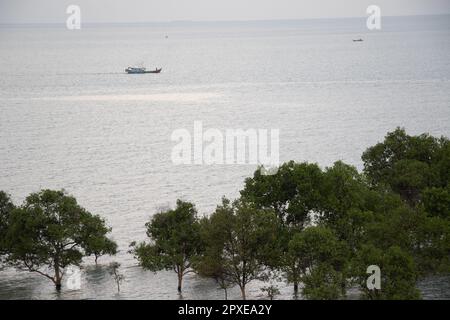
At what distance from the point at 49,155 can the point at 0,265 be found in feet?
201

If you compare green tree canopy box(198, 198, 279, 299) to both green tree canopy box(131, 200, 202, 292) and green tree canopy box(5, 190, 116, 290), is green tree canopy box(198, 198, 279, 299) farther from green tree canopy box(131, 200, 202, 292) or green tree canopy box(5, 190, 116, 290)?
green tree canopy box(5, 190, 116, 290)

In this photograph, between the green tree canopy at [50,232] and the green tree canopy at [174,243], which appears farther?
the green tree canopy at [50,232]

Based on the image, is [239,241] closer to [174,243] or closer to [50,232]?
[174,243]

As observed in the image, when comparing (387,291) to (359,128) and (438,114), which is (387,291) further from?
(438,114)

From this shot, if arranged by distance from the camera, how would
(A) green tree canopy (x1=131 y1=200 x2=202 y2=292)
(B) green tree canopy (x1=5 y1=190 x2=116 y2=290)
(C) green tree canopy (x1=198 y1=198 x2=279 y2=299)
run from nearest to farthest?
1. (C) green tree canopy (x1=198 y1=198 x2=279 y2=299)
2. (A) green tree canopy (x1=131 y1=200 x2=202 y2=292)
3. (B) green tree canopy (x1=5 y1=190 x2=116 y2=290)

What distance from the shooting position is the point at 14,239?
67.3 meters

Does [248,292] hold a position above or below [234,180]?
below

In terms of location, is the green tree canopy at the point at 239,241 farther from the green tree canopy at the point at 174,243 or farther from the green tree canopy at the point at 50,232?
the green tree canopy at the point at 50,232

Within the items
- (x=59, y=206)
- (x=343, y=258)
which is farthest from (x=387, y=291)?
(x=59, y=206)

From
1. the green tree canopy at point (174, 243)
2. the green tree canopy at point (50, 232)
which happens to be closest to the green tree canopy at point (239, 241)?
the green tree canopy at point (174, 243)

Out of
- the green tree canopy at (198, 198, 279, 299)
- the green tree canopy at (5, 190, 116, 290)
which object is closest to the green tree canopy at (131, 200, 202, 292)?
the green tree canopy at (198, 198, 279, 299)

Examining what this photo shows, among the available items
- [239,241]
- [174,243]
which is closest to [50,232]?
[174,243]

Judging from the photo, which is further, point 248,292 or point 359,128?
point 359,128

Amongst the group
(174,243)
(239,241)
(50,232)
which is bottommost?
(174,243)
